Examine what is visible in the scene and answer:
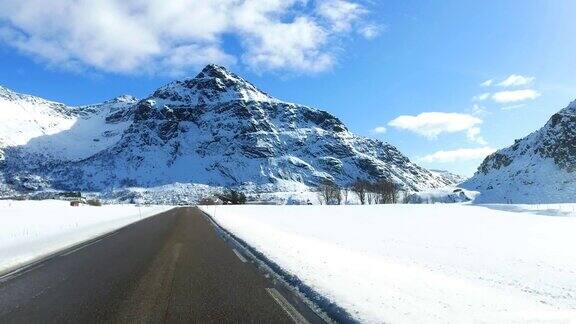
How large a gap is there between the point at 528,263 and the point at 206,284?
7834 mm

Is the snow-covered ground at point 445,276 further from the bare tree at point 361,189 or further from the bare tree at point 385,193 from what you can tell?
the bare tree at point 385,193

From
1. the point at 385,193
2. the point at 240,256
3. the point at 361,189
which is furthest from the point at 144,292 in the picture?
the point at 385,193

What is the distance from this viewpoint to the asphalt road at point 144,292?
7188 millimetres

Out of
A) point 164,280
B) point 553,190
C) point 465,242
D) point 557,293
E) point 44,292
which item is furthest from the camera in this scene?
point 553,190

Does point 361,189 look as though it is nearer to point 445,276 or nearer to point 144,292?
point 445,276

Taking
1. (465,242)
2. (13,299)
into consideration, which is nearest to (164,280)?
(13,299)

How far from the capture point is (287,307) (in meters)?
7.68

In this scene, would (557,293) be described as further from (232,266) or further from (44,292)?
(44,292)

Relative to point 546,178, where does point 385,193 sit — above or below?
below

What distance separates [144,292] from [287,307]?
2878 millimetres

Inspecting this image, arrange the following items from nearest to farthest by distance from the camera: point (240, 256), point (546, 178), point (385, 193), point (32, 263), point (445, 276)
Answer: point (445, 276) < point (32, 263) < point (240, 256) < point (385, 193) < point (546, 178)

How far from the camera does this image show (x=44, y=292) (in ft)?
30.6

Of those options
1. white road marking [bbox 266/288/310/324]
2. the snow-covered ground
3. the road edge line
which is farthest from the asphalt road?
the snow-covered ground

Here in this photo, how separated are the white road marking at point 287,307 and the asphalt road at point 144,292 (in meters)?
0.01
